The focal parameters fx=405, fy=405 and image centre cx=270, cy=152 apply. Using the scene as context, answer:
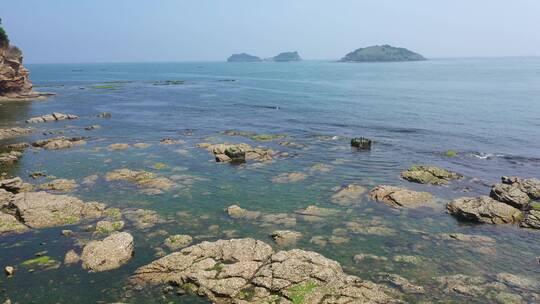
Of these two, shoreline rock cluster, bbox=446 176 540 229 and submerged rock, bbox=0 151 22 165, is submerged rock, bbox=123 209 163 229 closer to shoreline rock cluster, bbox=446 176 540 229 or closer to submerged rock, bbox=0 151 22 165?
submerged rock, bbox=0 151 22 165

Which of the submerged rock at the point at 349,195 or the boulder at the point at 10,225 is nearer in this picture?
the boulder at the point at 10,225

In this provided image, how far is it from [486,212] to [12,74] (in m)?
121

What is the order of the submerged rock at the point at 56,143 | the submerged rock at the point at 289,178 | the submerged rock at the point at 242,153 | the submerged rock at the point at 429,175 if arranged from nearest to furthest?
the submerged rock at the point at 429,175, the submerged rock at the point at 289,178, the submerged rock at the point at 242,153, the submerged rock at the point at 56,143

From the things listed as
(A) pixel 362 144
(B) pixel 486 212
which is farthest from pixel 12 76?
(B) pixel 486 212

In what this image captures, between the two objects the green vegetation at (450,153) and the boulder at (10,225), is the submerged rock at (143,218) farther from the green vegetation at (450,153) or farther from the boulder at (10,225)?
the green vegetation at (450,153)

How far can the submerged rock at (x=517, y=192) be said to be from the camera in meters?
38.2

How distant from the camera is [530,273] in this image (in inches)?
1065

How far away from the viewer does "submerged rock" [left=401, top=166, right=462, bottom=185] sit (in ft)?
151

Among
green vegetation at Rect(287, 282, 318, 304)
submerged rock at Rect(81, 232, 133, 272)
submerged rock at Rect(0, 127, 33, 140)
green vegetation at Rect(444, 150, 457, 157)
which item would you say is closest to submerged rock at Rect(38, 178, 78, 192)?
submerged rock at Rect(81, 232, 133, 272)

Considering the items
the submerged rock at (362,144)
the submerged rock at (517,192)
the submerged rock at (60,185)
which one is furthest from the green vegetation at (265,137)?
the submerged rock at (517,192)

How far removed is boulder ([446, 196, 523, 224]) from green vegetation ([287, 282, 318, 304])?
19072 mm

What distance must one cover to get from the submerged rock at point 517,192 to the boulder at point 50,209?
3741 centimetres

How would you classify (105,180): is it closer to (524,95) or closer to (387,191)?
(387,191)

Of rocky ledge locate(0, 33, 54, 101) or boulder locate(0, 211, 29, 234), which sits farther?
rocky ledge locate(0, 33, 54, 101)
